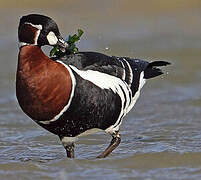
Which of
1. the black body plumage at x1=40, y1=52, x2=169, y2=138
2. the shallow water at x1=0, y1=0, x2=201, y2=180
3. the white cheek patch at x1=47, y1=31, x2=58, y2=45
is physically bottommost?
the shallow water at x1=0, y1=0, x2=201, y2=180

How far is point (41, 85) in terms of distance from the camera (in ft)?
23.4

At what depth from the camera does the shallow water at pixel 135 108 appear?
767 cm

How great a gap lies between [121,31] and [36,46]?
7.74 meters

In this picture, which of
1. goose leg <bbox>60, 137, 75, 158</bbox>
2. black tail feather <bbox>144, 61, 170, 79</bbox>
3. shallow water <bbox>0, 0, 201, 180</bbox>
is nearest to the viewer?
shallow water <bbox>0, 0, 201, 180</bbox>

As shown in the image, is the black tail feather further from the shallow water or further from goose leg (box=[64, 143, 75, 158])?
goose leg (box=[64, 143, 75, 158])

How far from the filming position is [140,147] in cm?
863

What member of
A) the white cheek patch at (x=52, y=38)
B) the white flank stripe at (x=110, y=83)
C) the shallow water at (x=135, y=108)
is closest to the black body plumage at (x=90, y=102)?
the white flank stripe at (x=110, y=83)

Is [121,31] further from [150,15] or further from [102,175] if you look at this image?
[102,175]

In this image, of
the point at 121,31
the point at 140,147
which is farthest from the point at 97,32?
the point at 140,147

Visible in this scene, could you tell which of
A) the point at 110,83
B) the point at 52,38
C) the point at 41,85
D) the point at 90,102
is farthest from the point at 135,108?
the point at 41,85

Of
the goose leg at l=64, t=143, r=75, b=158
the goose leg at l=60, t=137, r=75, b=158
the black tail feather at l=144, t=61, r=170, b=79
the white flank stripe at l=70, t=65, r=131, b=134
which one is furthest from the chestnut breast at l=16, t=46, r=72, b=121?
the black tail feather at l=144, t=61, r=170, b=79

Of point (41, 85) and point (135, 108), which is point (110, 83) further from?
A: point (135, 108)

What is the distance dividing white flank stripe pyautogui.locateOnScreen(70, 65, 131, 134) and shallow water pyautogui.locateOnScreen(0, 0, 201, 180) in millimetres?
468

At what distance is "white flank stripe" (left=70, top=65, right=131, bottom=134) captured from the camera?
7422 millimetres
